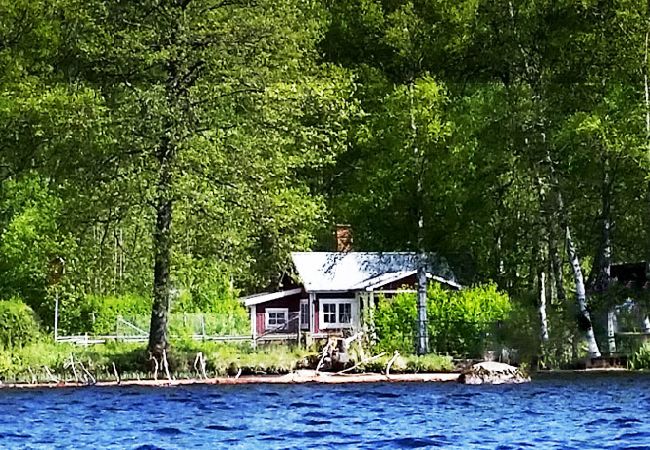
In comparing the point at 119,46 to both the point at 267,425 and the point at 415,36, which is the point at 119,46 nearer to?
the point at 415,36

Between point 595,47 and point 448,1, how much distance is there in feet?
19.1

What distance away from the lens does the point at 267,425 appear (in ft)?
72.0

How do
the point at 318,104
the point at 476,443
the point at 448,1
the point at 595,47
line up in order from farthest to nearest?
the point at 448,1 < the point at 595,47 < the point at 318,104 < the point at 476,443

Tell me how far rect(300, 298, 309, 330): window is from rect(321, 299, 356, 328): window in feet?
2.20

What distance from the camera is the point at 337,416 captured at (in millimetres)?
23188

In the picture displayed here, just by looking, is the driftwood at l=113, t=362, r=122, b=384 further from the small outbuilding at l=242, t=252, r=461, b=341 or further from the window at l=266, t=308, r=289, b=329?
the window at l=266, t=308, r=289, b=329

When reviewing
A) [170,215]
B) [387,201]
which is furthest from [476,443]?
[387,201]

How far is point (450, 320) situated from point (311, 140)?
7702 millimetres

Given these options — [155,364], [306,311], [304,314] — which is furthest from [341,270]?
[155,364]

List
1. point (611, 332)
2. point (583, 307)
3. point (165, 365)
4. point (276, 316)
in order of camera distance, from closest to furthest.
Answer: point (165, 365), point (583, 307), point (611, 332), point (276, 316)

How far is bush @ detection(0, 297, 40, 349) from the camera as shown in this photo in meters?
36.4

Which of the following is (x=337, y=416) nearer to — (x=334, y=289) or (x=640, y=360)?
(x=640, y=360)

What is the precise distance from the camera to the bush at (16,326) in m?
36.4

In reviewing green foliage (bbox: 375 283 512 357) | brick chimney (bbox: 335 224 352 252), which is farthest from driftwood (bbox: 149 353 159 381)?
brick chimney (bbox: 335 224 352 252)
